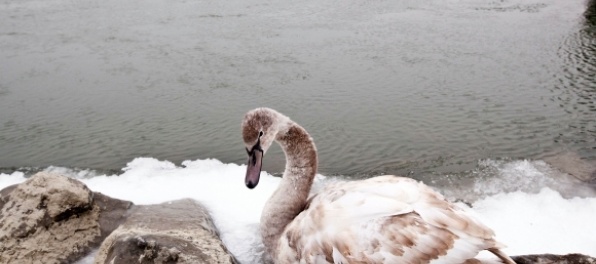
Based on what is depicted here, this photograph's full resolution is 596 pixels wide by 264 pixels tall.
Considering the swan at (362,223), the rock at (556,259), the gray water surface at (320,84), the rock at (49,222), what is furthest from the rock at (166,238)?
the gray water surface at (320,84)

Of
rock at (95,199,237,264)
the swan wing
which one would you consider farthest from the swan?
rock at (95,199,237,264)

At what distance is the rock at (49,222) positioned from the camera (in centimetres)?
403

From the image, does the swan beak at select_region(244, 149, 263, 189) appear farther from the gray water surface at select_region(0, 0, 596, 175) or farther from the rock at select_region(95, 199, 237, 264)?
the gray water surface at select_region(0, 0, 596, 175)

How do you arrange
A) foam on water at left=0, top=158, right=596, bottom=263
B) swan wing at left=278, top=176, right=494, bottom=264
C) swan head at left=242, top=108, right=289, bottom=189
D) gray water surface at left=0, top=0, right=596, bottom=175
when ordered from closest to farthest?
swan wing at left=278, top=176, right=494, bottom=264 < swan head at left=242, top=108, right=289, bottom=189 < foam on water at left=0, top=158, right=596, bottom=263 < gray water surface at left=0, top=0, right=596, bottom=175

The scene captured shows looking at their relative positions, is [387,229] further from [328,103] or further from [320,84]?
[320,84]

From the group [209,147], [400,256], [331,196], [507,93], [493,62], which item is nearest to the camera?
[400,256]

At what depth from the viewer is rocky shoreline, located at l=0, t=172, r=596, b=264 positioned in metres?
3.64

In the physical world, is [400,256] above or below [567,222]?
above

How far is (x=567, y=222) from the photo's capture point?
5.15 meters

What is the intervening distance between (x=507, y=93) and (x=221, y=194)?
21.3 ft

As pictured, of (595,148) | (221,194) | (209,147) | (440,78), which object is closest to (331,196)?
(221,194)

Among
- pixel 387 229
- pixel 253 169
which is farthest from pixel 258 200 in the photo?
pixel 387 229

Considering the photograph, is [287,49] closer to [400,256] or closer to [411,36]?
[411,36]

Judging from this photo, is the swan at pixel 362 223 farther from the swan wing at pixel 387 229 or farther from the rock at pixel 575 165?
the rock at pixel 575 165
